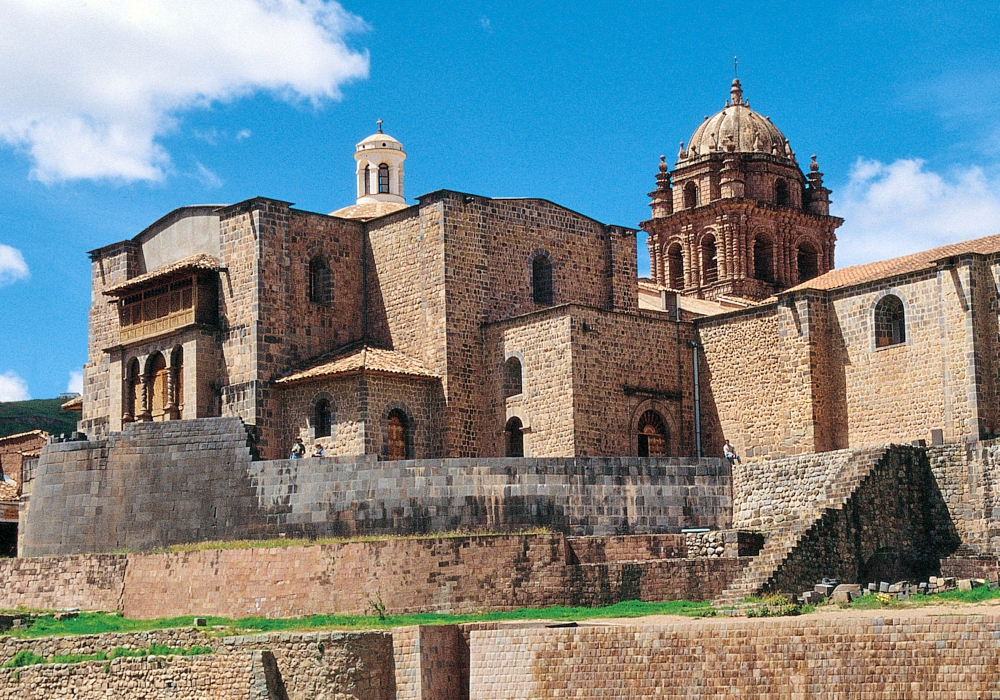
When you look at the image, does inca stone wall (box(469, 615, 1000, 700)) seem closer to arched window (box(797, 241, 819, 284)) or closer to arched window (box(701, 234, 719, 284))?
arched window (box(701, 234, 719, 284))

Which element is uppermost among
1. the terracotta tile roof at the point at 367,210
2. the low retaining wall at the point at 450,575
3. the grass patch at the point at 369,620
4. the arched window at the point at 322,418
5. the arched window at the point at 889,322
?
the terracotta tile roof at the point at 367,210

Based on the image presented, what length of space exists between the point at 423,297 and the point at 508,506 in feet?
26.6

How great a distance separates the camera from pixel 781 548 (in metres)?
30.3

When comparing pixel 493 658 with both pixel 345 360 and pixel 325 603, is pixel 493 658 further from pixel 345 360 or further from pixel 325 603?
pixel 345 360

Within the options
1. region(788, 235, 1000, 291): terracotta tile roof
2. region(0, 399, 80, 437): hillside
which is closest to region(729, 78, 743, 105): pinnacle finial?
region(788, 235, 1000, 291): terracotta tile roof

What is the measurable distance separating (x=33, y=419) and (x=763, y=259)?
3762cm

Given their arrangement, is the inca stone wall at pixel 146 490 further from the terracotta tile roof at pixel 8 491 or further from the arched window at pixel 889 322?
the arched window at pixel 889 322

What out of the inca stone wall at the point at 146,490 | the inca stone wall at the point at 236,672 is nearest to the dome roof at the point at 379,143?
the inca stone wall at the point at 146,490

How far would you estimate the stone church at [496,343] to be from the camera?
1414 inches

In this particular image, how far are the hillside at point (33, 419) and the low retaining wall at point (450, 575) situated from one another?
4465cm

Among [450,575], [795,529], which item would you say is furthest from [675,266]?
[450,575]

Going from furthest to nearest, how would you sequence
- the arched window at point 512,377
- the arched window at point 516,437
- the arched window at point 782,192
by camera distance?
1. the arched window at point 782,192
2. the arched window at point 512,377
3. the arched window at point 516,437

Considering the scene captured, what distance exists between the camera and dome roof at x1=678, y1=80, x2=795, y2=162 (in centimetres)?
5650

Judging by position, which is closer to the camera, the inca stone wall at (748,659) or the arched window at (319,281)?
the inca stone wall at (748,659)
